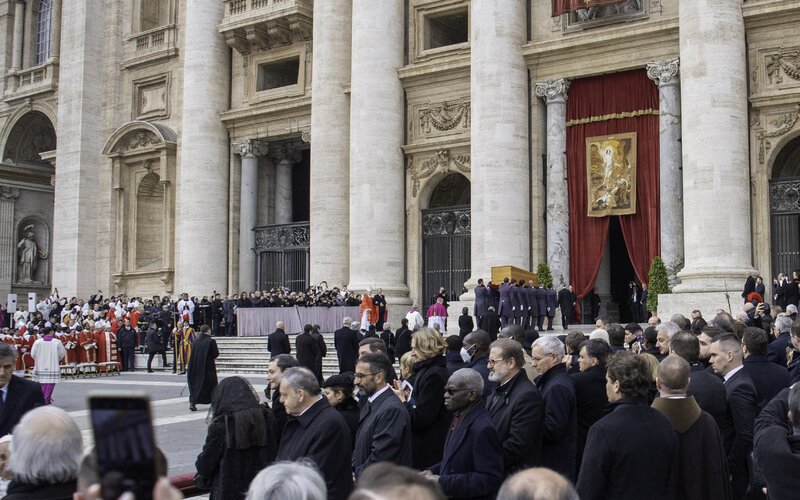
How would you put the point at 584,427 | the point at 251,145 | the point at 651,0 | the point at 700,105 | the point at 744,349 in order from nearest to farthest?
1. the point at 584,427
2. the point at 744,349
3. the point at 700,105
4. the point at 651,0
5. the point at 251,145

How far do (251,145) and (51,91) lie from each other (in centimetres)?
1095

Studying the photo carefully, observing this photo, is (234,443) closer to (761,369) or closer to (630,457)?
(630,457)

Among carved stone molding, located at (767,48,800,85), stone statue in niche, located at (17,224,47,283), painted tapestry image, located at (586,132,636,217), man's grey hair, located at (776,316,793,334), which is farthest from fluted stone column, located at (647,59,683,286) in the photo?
stone statue in niche, located at (17,224,47,283)

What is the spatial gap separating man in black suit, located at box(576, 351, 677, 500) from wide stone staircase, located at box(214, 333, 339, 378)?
54.0 ft

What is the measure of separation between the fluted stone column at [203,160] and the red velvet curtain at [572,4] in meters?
12.4

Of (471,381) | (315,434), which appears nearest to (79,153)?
(315,434)

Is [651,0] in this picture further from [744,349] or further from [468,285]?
[744,349]

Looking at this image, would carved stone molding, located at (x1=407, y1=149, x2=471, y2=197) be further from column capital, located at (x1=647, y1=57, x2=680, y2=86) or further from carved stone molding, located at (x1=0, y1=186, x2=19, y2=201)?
carved stone molding, located at (x1=0, y1=186, x2=19, y2=201)

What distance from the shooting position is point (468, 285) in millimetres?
23344

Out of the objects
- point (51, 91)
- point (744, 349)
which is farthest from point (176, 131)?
point (744, 349)

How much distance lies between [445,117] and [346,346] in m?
11.8

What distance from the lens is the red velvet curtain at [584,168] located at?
22.5m

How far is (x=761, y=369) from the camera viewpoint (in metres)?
6.09

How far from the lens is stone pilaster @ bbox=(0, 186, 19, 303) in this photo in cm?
3672
